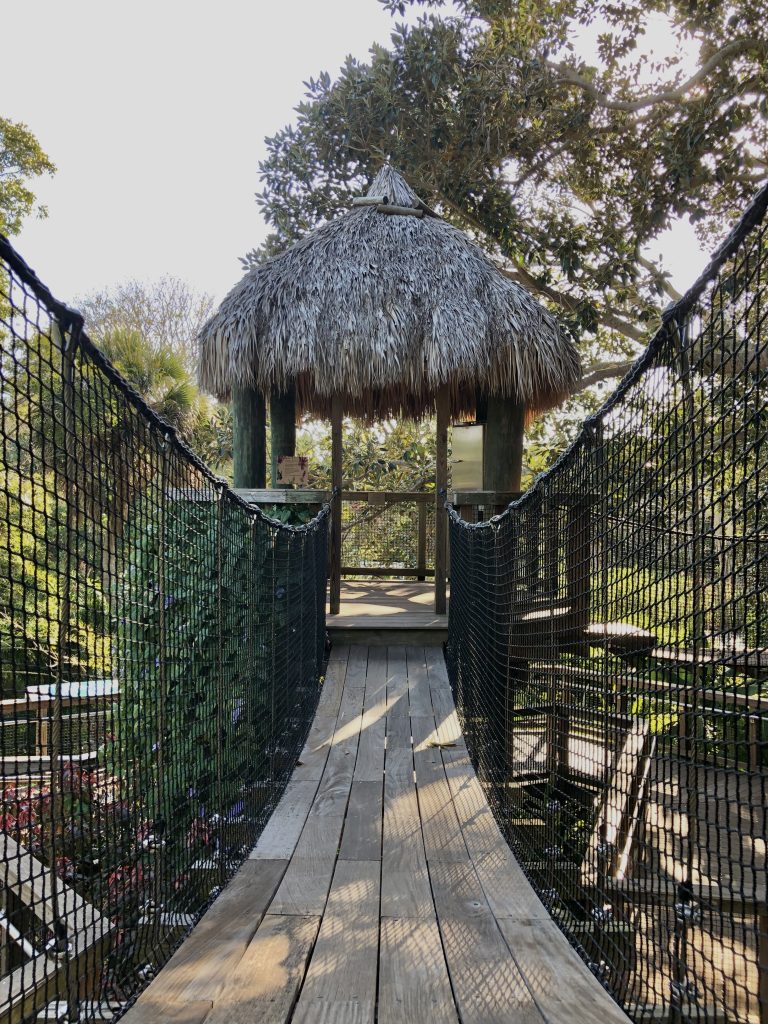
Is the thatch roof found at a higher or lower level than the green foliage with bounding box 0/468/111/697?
higher

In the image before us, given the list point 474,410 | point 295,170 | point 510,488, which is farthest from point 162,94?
point 510,488

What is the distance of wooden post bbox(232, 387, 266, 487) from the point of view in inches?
244

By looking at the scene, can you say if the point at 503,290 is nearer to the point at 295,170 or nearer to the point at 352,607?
the point at 352,607

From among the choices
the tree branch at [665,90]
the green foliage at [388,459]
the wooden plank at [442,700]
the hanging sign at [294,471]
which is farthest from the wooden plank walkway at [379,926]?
the green foliage at [388,459]

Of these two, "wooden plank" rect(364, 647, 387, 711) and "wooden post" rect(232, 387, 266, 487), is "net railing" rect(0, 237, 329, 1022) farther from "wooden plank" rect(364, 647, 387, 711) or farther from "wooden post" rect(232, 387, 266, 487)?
"wooden post" rect(232, 387, 266, 487)

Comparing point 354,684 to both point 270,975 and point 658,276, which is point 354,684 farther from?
point 658,276

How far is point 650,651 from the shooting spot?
1750 mm

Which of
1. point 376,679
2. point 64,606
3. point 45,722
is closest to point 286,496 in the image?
point 376,679

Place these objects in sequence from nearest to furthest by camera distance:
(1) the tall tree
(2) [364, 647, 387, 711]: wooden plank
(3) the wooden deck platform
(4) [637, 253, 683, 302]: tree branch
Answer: (2) [364, 647, 387, 711]: wooden plank, (3) the wooden deck platform, (4) [637, 253, 683, 302]: tree branch, (1) the tall tree

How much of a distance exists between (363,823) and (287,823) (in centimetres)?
25

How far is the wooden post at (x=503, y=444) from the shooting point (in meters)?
6.23

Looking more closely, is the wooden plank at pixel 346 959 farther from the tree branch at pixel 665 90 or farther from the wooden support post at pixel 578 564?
the tree branch at pixel 665 90

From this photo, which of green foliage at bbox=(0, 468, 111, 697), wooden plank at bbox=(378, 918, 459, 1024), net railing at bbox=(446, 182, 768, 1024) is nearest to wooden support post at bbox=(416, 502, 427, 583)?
net railing at bbox=(446, 182, 768, 1024)

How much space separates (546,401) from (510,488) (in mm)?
939
